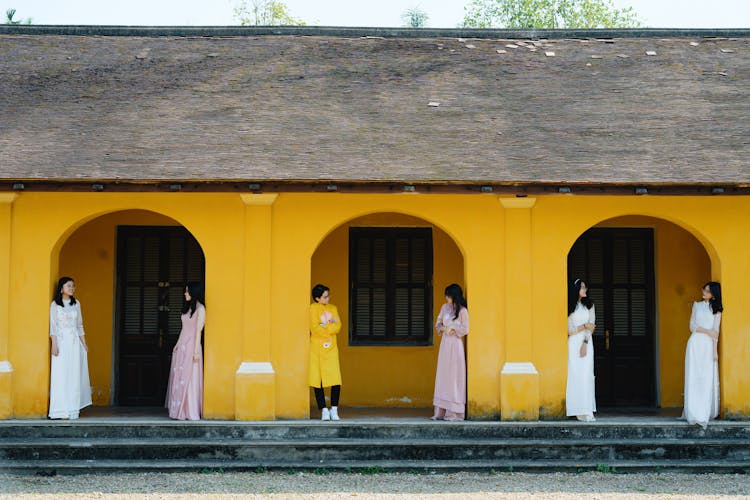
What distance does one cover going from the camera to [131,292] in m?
13.2

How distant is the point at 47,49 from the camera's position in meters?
14.6

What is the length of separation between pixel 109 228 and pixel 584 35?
7714mm

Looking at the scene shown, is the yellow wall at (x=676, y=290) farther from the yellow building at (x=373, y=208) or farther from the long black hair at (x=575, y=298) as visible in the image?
the long black hair at (x=575, y=298)

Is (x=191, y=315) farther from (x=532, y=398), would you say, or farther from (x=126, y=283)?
(x=532, y=398)

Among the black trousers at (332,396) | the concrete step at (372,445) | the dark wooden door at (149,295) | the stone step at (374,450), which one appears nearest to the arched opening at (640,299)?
the concrete step at (372,445)

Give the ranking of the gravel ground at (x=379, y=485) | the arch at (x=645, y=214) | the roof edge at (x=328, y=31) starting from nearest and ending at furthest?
the gravel ground at (x=379, y=485) < the arch at (x=645, y=214) < the roof edge at (x=328, y=31)

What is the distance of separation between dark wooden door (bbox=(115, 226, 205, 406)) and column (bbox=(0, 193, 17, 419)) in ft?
6.56

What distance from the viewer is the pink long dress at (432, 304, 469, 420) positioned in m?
11.2

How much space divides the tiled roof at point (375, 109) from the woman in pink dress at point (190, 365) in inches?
63.2

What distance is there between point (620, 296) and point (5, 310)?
7.78 metres

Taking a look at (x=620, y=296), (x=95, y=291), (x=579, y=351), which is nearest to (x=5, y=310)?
(x=95, y=291)

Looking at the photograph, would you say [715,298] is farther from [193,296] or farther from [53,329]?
[53,329]

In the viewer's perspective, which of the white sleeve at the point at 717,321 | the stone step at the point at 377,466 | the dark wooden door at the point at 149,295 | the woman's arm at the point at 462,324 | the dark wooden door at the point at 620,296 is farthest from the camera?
the dark wooden door at the point at 620,296

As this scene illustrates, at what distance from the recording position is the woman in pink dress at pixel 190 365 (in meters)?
11.2
